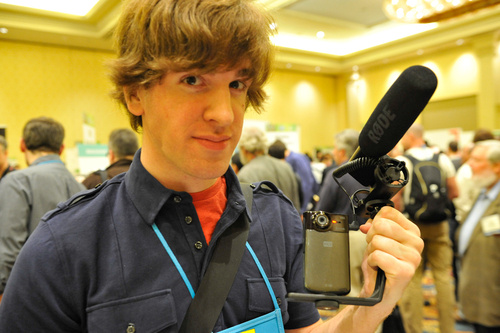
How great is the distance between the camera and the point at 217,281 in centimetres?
91

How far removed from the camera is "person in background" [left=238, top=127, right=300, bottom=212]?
140 inches

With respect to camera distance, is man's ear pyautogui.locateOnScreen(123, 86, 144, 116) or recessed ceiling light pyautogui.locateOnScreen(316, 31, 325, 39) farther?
recessed ceiling light pyautogui.locateOnScreen(316, 31, 325, 39)

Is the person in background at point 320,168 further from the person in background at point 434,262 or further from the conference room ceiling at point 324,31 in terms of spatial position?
the person in background at point 434,262

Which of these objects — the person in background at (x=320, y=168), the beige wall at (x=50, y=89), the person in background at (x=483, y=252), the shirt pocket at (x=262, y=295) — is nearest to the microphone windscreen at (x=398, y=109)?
the shirt pocket at (x=262, y=295)

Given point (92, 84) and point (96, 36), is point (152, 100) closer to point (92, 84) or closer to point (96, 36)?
point (96, 36)

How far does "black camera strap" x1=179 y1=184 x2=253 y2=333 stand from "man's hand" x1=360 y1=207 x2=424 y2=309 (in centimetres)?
33

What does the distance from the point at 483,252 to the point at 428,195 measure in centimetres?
88

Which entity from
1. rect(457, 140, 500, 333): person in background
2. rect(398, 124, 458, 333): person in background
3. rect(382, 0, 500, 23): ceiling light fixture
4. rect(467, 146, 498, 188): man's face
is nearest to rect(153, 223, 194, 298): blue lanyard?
rect(457, 140, 500, 333): person in background

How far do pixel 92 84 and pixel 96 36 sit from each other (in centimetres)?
140

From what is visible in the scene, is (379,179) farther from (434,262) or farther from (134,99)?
(434,262)

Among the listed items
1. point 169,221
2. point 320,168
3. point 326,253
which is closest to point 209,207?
point 169,221

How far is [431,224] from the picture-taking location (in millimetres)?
3393

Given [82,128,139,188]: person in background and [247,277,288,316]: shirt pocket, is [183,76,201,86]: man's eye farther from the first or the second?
[82,128,139,188]: person in background

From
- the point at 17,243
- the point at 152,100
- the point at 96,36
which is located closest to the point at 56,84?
the point at 96,36
